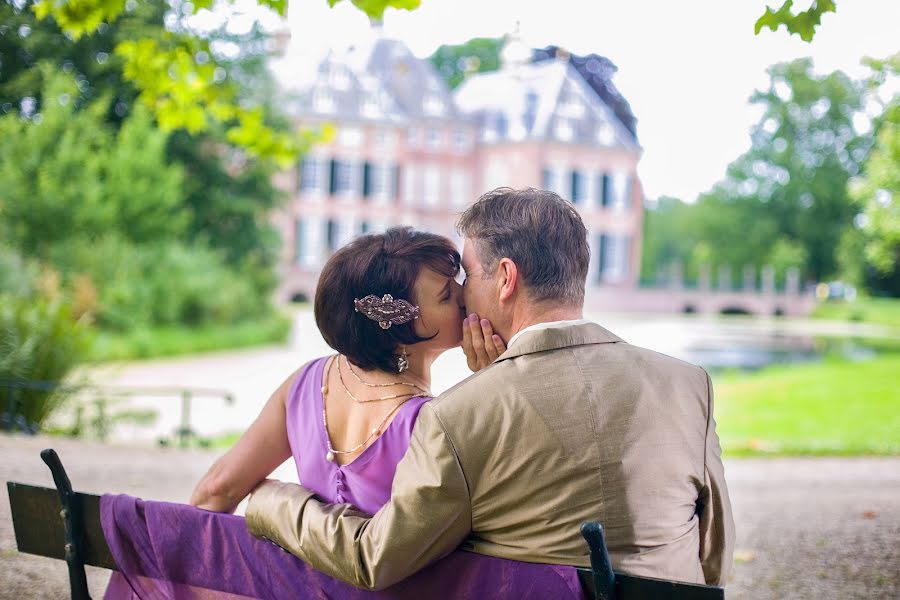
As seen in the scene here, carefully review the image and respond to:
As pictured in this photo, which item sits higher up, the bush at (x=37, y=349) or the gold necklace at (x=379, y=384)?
the gold necklace at (x=379, y=384)

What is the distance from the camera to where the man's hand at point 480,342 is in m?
2.03

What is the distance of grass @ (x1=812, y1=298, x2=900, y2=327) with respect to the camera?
37719 mm

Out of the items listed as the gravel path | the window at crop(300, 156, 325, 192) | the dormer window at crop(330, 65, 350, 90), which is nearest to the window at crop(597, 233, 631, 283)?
the window at crop(300, 156, 325, 192)

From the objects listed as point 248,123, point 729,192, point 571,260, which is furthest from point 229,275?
point 729,192

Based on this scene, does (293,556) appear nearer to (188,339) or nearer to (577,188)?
(188,339)

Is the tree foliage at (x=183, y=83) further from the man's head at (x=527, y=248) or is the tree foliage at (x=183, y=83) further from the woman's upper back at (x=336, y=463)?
Result: the man's head at (x=527, y=248)

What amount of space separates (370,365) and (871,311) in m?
40.7

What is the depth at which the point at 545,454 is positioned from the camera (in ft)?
5.58

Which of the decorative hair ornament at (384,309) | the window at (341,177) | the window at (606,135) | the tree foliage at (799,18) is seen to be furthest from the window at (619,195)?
the decorative hair ornament at (384,309)

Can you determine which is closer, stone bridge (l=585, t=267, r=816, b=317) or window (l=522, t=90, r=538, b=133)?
window (l=522, t=90, r=538, b=133)

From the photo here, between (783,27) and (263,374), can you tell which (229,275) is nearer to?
(263,374)

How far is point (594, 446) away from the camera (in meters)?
1.71

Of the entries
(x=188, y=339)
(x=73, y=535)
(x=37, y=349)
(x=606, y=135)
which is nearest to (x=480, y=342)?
(x=73, y=535)

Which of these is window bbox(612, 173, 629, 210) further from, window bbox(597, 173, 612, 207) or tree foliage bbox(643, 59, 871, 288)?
tree foliage bbox(643, 59, 871, 288)
